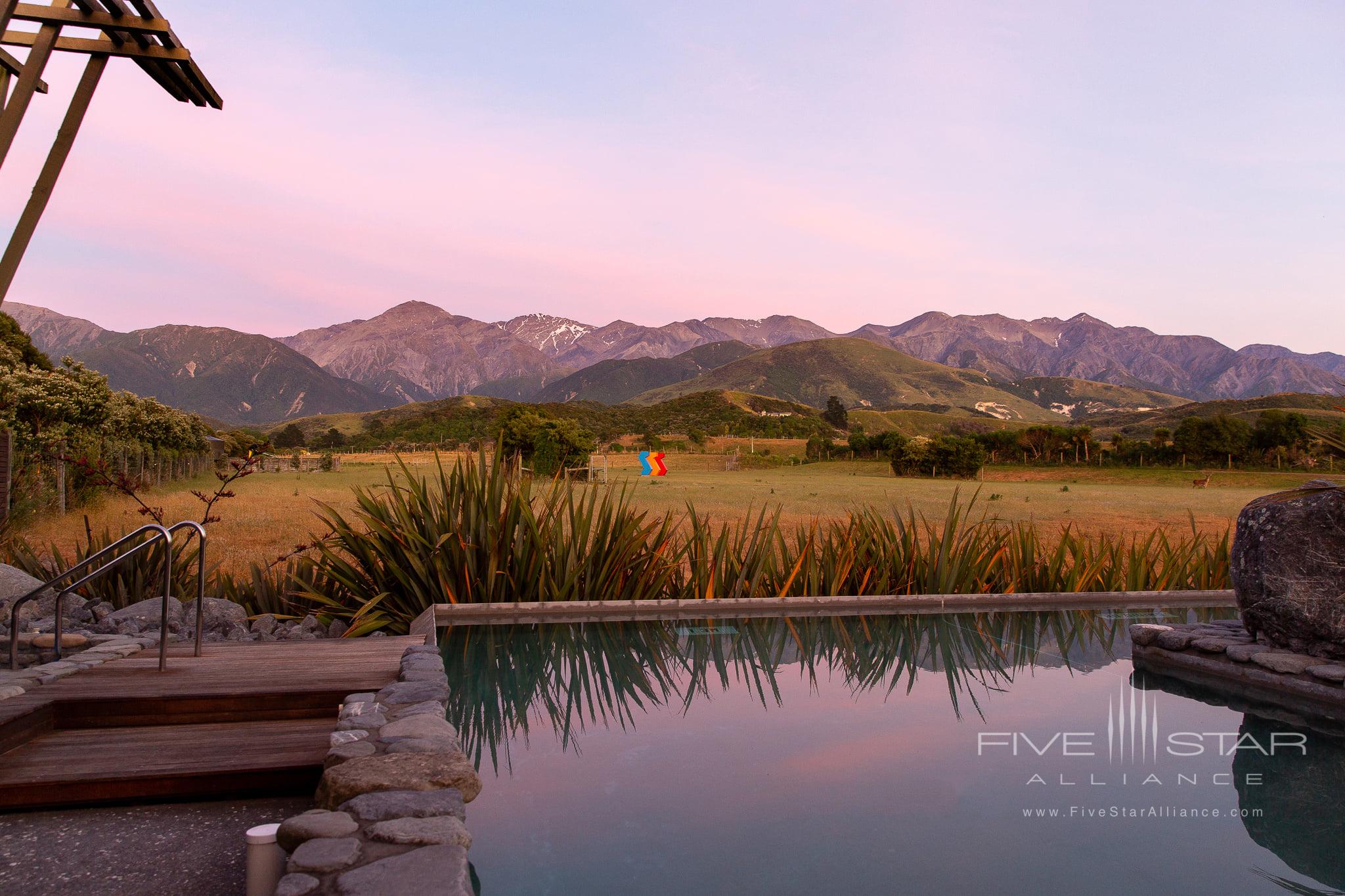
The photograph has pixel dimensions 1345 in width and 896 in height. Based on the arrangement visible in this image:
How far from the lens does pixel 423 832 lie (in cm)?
195

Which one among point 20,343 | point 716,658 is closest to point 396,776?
point 716,658

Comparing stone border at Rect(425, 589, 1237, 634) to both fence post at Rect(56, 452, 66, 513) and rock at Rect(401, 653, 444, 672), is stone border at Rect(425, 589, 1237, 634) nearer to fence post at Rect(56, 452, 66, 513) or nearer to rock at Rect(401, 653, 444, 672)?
rock at Rect(401, 653, 444, 672)

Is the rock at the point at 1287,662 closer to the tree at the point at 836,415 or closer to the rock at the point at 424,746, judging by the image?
the rock at the point at 424,746

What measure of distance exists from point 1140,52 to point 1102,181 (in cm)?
479

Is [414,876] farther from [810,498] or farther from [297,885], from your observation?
[810,498]

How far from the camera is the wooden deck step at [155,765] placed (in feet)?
8.21

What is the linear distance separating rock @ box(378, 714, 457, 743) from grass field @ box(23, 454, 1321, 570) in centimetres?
266

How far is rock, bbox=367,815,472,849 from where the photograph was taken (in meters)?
1.92

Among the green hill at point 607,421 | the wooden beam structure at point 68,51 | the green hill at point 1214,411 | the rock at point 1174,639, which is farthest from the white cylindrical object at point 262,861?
the green hill at point 1214,411

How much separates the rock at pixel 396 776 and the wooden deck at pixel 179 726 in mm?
444

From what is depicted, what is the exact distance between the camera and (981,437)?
2215 inches

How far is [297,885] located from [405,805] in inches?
16.3

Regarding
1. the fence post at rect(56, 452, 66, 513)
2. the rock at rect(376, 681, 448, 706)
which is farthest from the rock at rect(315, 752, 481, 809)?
the fence post at rect(56, 452, 66, 513)

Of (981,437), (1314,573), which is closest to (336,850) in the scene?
(1314,573)
